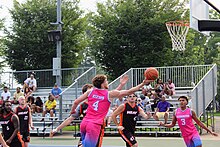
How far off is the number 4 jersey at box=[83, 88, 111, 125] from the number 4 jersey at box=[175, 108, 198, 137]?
131 inches

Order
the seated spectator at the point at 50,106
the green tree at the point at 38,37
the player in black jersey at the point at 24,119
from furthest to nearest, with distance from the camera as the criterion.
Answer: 1. the green tree at the point at 38,37
2. the seated spectator at the point at 50,106
3. the player in black jersey at the point at 24,119

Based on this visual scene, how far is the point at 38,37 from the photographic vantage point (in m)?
37.7

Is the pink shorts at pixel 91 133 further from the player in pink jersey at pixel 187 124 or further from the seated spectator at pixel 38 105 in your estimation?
the seated spectator at pixel 38 105

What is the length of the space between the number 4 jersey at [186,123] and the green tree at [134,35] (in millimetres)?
24775

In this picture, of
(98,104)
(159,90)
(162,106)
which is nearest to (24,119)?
(98,104)

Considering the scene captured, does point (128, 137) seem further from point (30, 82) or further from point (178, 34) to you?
point (30, 82)

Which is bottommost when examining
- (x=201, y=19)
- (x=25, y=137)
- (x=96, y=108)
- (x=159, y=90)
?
(x=25, y=137)

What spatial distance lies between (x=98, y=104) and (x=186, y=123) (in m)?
3.50

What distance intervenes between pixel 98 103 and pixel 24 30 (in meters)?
30.2

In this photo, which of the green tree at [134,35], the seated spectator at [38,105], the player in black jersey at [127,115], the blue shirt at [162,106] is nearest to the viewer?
the player in black jersey at [127,115]

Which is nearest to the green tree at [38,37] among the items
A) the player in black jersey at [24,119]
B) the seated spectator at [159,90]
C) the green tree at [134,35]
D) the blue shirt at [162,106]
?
the green tree at [134,35]

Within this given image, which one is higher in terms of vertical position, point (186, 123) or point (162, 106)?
point (186, 123)

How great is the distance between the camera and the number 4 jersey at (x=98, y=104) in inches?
336

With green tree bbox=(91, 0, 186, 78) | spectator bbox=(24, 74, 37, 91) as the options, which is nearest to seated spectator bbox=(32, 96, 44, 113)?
spectator bbox=(24, 74, 37, 91)
